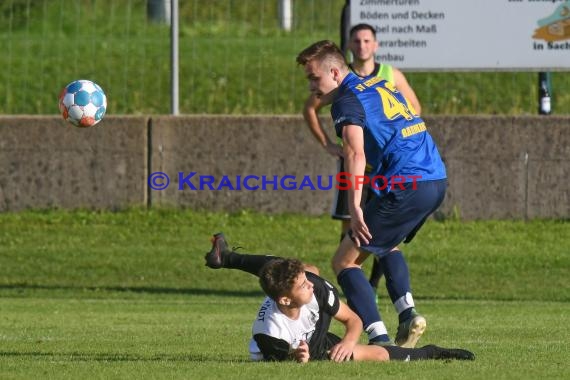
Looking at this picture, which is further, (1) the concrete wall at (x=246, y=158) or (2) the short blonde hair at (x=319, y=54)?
(1) the concrete wall at (x=246, y=158)

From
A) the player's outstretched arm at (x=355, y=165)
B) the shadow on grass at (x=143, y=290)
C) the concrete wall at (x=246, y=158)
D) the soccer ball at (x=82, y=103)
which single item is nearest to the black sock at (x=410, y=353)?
the player's outstretched arm at (x=355, y=165)

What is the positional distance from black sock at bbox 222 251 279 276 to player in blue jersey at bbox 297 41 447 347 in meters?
0.47

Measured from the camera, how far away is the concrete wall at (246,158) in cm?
1570

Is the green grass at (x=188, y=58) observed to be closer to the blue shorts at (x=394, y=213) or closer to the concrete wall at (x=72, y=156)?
the concrete wall at (x=72, y=156)

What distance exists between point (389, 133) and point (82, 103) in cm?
349

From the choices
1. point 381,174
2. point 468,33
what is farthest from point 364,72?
point 468,33

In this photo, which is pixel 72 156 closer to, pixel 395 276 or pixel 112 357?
pixel 395 276

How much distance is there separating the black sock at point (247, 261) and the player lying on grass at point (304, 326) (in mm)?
674

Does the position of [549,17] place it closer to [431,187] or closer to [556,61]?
[556,61]

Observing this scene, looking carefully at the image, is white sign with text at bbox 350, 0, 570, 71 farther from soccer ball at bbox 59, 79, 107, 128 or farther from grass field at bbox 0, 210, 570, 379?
soccer ball at bbox 59, 79, 107, 128

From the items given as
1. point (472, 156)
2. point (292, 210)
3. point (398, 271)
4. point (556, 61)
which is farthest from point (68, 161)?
point (398, 271)

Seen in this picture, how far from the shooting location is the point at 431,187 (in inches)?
343

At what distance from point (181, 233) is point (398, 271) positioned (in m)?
6.98

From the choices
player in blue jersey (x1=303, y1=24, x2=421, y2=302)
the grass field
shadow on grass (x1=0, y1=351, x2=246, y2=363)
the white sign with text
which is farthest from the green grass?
shadow on grass (x1=0, y1=351, x2=246, y2=363)
